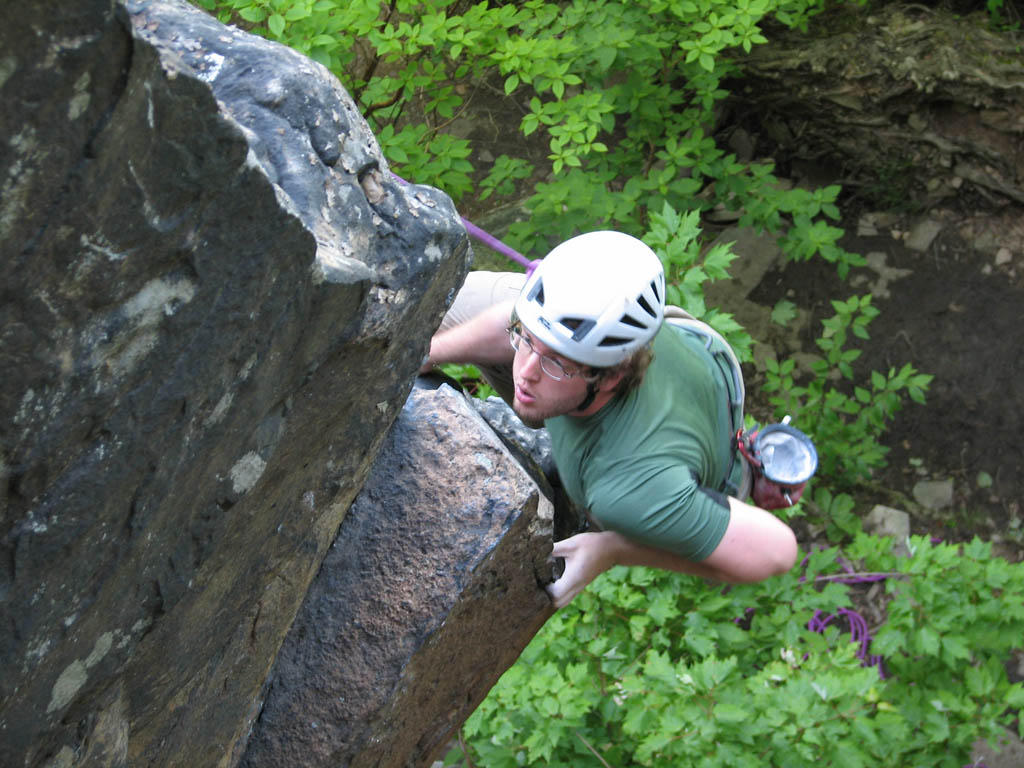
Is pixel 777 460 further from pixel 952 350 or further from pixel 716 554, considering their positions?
pixel 952 350

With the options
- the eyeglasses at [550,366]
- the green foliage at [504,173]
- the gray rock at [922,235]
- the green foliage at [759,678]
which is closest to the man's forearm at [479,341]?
the eyeglasses at [550,366]

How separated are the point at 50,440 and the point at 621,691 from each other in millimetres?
2580

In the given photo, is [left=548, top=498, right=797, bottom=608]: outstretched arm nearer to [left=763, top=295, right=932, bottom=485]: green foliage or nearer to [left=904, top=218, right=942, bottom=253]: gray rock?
[left=763, top=295, right=932, bottom=485]: green foliage

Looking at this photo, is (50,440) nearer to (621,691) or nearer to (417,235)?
(417,235)

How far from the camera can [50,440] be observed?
116cm

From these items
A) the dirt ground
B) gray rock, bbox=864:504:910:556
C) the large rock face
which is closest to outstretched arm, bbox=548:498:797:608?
the large rock face

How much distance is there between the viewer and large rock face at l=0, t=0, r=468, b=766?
Answer: 40.0 inches

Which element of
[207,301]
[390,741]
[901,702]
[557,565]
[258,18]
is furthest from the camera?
[901,702]

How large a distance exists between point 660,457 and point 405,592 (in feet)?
2.23

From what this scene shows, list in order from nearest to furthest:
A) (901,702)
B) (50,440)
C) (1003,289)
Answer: (50,440)
(901,702)
(1003,289)

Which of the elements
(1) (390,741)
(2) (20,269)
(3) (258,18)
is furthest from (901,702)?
(2) (20,269)

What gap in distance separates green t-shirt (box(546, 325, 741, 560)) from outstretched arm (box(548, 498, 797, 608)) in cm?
6

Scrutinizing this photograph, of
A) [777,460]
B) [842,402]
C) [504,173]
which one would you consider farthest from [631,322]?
[842,402]

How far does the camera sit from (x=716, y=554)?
8.30ft
